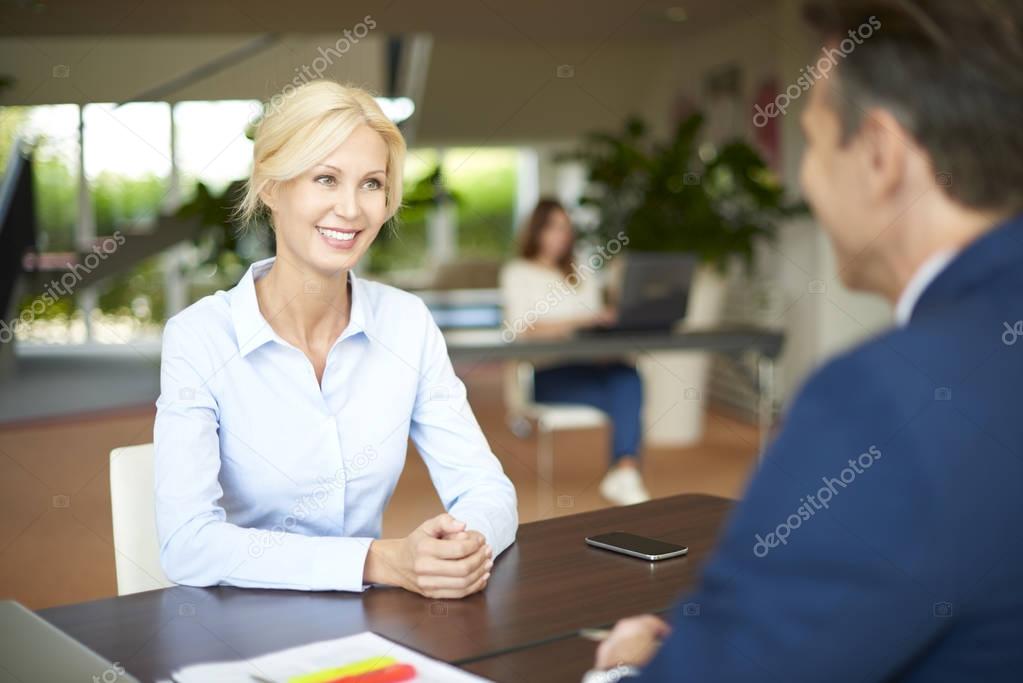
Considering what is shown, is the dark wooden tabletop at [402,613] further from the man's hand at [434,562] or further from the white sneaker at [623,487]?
the white sneaker at [623,487]

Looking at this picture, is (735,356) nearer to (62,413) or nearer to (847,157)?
(847,157)

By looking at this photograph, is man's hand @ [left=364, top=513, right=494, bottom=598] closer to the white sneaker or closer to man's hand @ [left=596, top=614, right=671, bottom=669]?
man's hand @ [left=596, top=614, right=671, bottom=669]

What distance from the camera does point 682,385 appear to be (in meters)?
6.31

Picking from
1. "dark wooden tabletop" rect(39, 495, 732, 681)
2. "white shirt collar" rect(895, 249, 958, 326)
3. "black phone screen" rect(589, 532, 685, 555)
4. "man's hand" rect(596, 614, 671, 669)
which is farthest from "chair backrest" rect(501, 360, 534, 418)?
"white shirt collar" rect(895, 249, 958, 326)

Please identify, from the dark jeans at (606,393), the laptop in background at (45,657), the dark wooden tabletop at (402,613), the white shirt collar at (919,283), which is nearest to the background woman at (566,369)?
the dark jeans at (606,393)

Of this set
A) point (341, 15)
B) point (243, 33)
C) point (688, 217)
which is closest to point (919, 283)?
point (688, 217)

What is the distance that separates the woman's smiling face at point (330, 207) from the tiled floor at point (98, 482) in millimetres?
1675

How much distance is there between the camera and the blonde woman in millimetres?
1470

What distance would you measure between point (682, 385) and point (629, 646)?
212 inches

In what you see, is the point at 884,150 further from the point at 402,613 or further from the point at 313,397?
the point at 313,397

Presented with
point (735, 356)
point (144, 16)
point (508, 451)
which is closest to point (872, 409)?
point (735, 356)

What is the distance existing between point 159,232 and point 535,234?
138 inches

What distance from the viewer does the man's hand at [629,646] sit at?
3.31ft

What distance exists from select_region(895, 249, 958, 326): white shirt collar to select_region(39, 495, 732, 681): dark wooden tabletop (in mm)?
574
